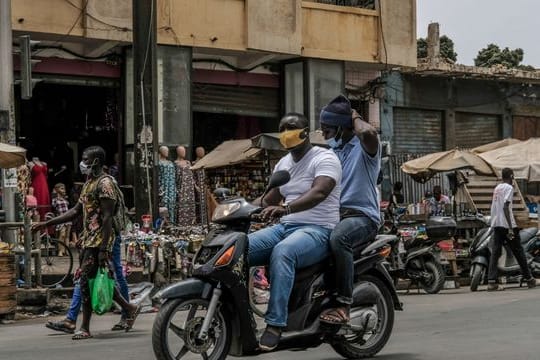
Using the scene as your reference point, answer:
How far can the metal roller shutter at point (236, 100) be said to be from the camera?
22031 millimetres

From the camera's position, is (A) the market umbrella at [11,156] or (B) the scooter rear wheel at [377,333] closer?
(B) the scooter rear wheel at [377,333]

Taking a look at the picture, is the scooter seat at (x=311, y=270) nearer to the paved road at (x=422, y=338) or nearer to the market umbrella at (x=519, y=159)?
the paved road at (x=422, y=338)

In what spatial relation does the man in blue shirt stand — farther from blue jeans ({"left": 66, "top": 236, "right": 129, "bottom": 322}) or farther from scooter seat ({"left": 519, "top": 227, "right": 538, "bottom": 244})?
scooter seat ({"left": 519, "top": 227, "right": 538, "bottom": 244})

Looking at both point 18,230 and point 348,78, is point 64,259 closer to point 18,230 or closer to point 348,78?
point 18,230

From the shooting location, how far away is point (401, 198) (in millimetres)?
24016

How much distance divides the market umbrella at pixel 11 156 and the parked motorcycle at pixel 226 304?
6.75 m

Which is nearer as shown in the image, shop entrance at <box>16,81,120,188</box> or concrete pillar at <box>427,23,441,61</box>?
shop entrance at <box>16,81,120,188</box>

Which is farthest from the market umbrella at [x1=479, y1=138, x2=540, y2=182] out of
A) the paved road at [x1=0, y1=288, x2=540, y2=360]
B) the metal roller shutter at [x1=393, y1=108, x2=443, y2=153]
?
the paved road at [x1=0, y1=288, x2=540, y2=360]

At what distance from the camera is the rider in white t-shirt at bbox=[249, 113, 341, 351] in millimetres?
7105

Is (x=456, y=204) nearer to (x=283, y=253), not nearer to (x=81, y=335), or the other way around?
(x=81, y=335)

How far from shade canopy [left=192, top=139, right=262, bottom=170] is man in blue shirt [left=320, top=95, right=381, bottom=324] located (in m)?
10.3

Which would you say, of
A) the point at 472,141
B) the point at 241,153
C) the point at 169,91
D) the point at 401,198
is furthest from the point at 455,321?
the point at 472,141

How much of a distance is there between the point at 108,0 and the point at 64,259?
6018mm

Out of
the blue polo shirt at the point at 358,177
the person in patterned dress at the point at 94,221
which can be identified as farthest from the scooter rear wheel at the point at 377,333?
the person in patterned dress at the point at 94,221
